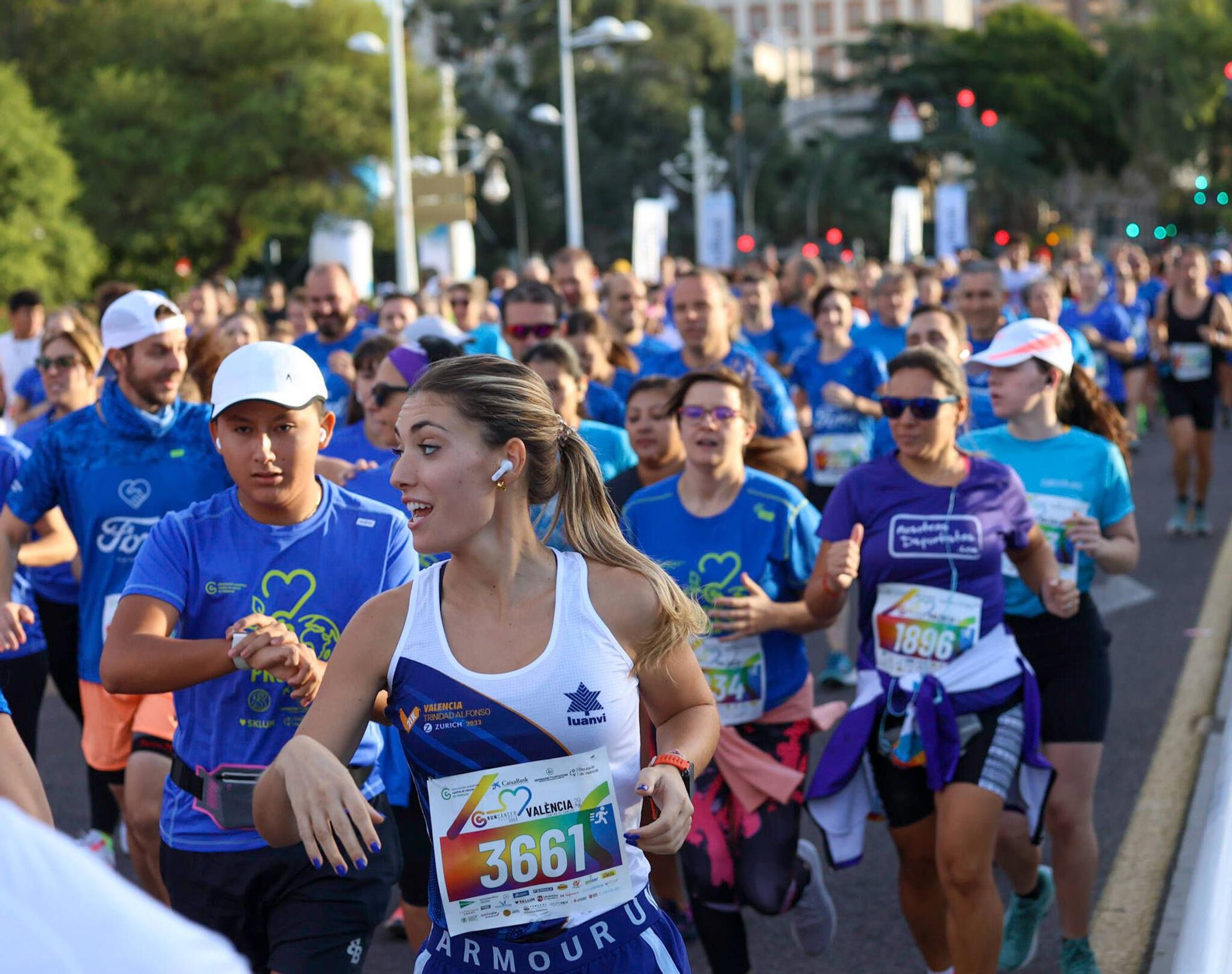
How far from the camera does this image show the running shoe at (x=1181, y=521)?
12.4 metres

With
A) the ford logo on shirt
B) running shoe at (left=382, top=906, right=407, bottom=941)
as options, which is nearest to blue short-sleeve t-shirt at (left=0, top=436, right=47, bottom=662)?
the ford logo on shirt

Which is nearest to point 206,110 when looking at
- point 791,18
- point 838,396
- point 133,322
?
point 838,396

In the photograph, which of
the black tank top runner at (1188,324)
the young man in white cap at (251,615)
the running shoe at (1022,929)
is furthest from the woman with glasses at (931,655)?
the black tank top runner at (1188,324)

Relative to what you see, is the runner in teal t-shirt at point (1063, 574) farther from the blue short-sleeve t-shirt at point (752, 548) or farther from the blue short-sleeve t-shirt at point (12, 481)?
the blue short-sleeve t-shirt at point (12, 481)

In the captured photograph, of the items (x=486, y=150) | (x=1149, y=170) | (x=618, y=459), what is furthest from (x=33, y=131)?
(x=1149, y=170)

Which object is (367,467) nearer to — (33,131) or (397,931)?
(397,931)

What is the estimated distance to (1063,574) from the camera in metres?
5.45

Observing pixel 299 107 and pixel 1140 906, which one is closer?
pixel 1140 906

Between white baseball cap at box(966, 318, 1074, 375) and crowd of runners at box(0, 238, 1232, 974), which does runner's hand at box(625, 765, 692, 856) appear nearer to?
crowd of runners at box(0, 238, 1232, 974)

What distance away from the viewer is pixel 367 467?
18.7 ft

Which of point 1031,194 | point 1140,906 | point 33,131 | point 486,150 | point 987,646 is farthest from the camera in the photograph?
point 1031,194

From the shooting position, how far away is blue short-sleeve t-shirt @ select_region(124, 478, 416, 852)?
3727 mm

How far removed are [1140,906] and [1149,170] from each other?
8220cm

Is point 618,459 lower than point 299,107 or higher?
lower
